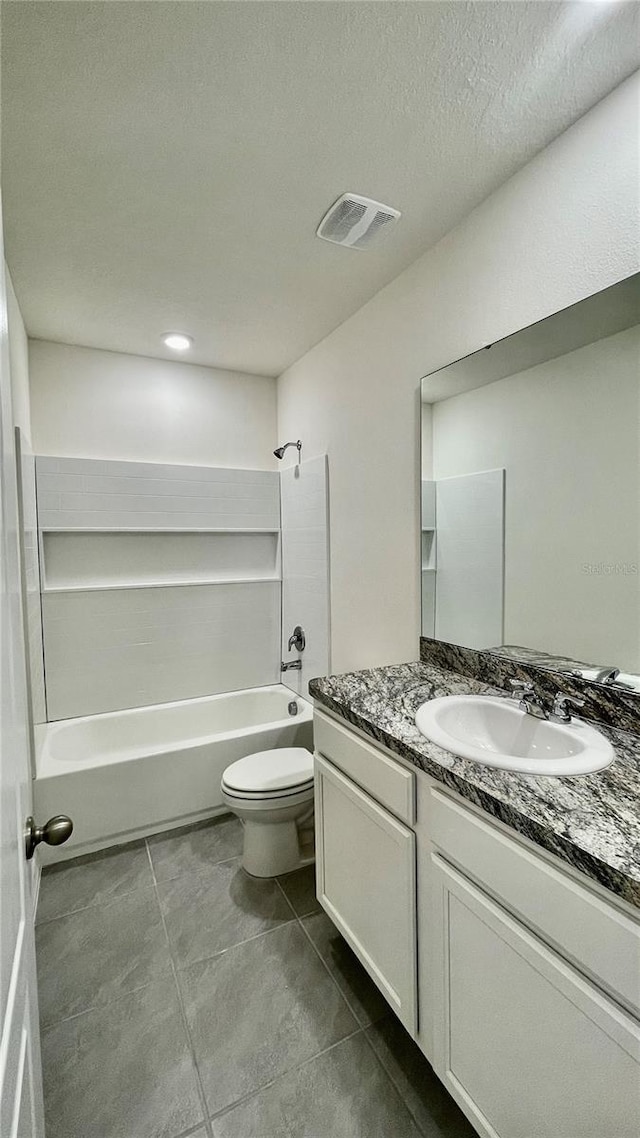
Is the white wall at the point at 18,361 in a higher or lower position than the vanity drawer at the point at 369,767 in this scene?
higher

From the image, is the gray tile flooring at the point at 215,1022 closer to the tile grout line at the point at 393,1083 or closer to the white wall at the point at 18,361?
the tile grout line at the point at 393,1083

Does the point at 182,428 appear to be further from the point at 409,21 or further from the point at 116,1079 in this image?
the point at 116,1079

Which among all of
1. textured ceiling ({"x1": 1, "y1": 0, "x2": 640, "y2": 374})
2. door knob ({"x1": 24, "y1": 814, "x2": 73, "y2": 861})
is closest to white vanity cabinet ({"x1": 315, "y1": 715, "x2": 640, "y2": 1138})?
door knob ({"x1": 24, "y1": 814, "x2": 73, "y2": 861})

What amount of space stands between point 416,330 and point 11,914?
2028 millimetres

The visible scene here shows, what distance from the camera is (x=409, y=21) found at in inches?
39.6

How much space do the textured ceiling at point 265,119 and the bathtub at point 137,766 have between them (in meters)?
2.15

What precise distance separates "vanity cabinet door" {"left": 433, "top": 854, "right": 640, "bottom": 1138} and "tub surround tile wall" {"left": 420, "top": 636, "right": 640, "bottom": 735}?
1.85ft

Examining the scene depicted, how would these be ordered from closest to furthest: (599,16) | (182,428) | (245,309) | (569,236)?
(599,16) < (569,236) < (245,309) < (182,428)

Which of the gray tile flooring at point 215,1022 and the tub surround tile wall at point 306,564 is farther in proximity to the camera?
the tub surround tile wall at point 306,564

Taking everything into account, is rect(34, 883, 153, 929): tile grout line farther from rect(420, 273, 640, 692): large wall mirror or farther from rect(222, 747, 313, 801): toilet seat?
rect(420, 273, 640, 692): large wall mirror

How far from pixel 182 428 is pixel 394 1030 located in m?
2.93

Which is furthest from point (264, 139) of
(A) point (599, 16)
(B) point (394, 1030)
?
(B) point (394, 1030)

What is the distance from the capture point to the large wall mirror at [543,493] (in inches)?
47.2

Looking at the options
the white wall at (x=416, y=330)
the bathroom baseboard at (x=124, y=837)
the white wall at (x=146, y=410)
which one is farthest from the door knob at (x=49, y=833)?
the white wall at (x=146, y=410)
